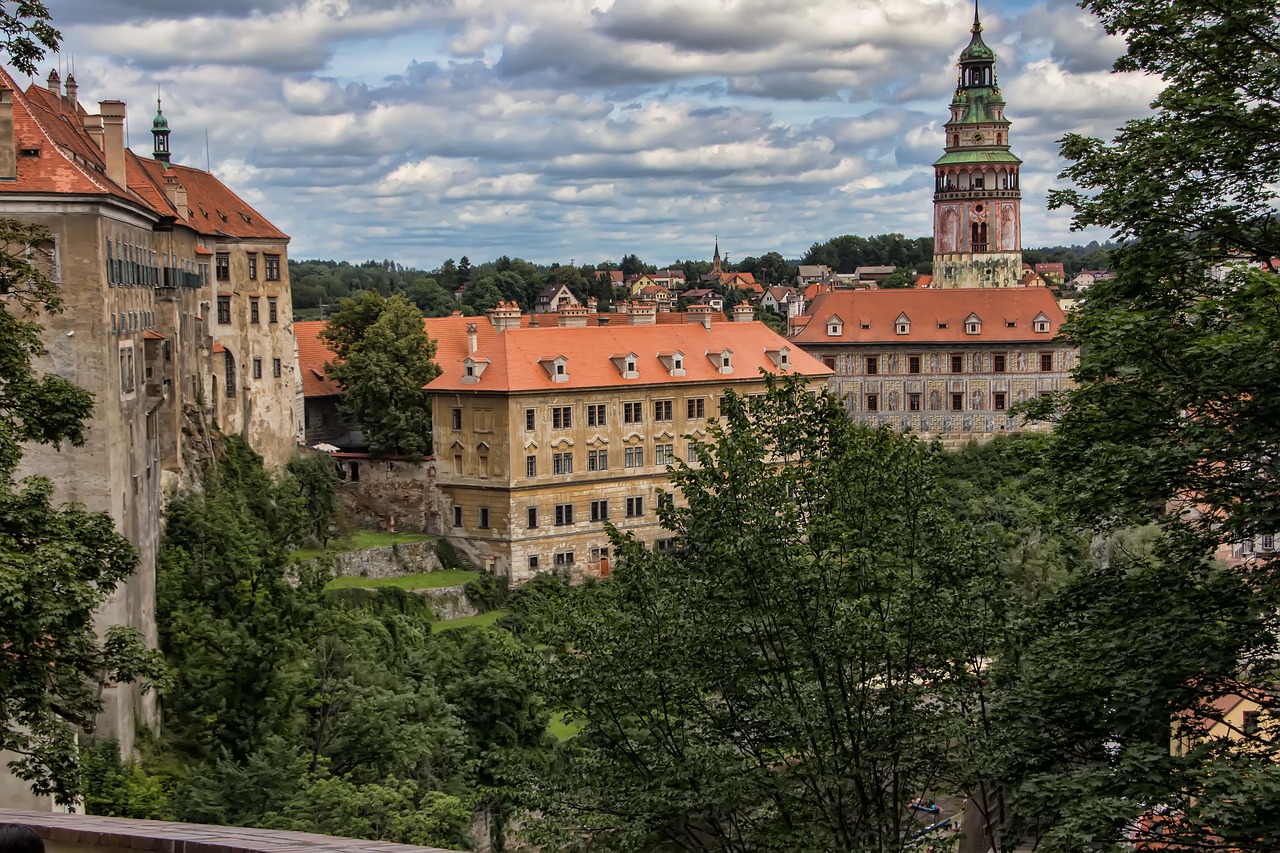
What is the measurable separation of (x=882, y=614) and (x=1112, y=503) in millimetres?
3499

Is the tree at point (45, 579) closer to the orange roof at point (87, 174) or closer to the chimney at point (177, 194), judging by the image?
the orange roof at point (87, 174)

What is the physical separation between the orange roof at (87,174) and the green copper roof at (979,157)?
2293 inches

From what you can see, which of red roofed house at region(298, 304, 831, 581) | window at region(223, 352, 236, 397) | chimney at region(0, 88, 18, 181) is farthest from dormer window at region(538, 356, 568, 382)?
chimney at region(0, 88, 18, 181)

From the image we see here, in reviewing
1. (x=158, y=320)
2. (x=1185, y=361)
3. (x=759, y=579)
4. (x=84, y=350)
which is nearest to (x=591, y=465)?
(x=158, y=320)

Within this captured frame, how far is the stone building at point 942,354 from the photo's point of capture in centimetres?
8575

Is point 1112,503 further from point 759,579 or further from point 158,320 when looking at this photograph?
point 158,320

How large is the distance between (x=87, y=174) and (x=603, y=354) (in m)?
35.8

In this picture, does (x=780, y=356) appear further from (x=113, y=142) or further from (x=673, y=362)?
(x=113, y=142)

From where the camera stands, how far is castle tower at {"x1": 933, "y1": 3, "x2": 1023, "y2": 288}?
329ft

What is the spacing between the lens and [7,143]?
25328 millimetres

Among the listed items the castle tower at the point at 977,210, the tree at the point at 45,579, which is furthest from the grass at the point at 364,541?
the castle tower at the point at 977,210

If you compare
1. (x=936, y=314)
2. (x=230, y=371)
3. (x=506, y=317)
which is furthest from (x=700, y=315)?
(x=230, y=371)

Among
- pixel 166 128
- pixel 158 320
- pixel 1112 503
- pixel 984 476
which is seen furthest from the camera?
pixel 984 476

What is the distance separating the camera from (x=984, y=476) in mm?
79000
